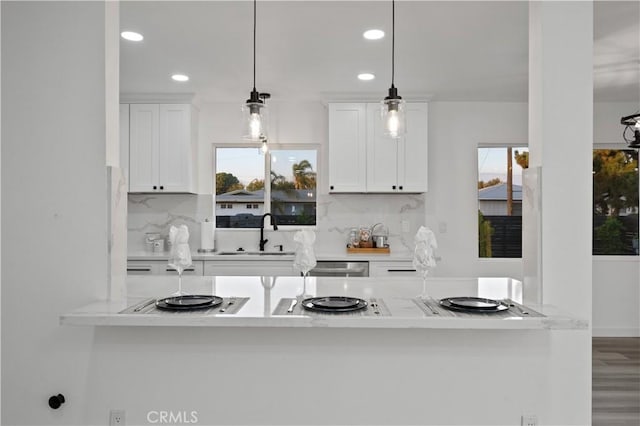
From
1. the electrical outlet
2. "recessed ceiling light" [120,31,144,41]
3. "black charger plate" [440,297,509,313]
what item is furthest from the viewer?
"recessed ceiling light" [120,31,144,41]

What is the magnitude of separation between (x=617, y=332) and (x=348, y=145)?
3.61m

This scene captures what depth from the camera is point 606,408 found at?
3064mm

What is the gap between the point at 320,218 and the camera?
16.5 ft

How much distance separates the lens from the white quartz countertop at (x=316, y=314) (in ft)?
5.48

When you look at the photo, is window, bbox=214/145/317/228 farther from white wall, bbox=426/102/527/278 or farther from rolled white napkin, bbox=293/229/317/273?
rolled white napkin, bbox=293/229/317/273

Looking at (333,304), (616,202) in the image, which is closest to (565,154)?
(333,304)

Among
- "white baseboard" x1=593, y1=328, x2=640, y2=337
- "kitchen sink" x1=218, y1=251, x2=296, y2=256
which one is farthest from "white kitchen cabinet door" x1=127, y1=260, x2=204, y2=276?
"white baseboard" x1=593, y1=328, x2=640, y2=337

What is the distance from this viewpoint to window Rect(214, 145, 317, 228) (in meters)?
5.07

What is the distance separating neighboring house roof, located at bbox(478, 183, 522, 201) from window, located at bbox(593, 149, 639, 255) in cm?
90

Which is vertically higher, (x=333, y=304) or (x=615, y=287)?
(x=333, y=304)

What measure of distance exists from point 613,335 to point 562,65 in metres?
4.19

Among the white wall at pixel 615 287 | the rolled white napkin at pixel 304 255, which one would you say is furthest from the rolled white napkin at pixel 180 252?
the white wall at pixel 615 287

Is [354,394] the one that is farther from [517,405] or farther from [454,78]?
[454,78]

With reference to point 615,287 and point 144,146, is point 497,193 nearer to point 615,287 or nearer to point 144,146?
point 615,287
